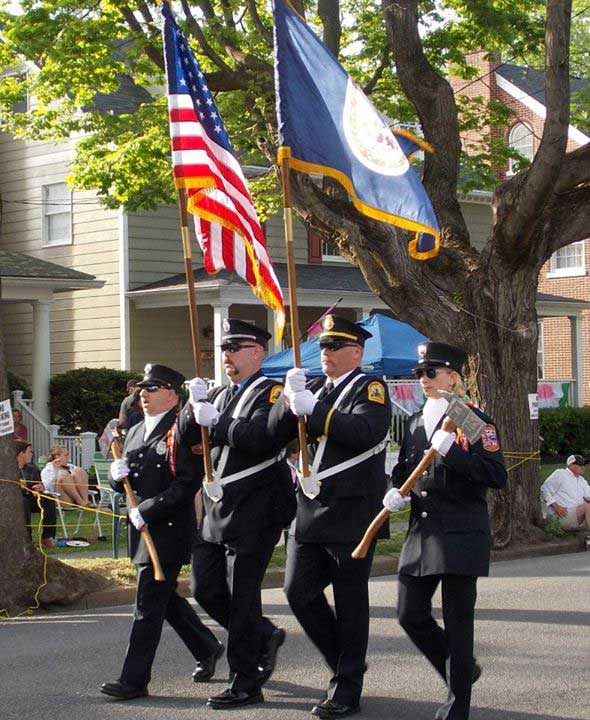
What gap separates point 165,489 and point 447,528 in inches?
71.7

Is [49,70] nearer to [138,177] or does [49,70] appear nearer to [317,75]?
[138,177]

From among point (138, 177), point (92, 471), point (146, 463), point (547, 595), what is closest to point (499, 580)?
point (547, 595)

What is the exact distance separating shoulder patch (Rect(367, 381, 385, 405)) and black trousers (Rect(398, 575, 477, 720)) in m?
0.98

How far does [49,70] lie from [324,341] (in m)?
11.7

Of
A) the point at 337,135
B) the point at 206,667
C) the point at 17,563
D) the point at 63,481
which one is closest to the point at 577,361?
the point at 63,481

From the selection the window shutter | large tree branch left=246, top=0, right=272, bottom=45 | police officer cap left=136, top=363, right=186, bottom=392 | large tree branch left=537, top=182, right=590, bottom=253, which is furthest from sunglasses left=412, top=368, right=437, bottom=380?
the window shutter

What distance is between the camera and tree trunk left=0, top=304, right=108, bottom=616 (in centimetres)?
1128

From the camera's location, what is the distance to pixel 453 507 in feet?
22.5

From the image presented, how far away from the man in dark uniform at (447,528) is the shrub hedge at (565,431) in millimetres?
21768

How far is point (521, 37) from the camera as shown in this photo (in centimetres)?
2016

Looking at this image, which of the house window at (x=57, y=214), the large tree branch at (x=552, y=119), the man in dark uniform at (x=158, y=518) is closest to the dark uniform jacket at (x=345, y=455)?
the man in dark uniform at (x=158, y=518)

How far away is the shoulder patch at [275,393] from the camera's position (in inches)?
296

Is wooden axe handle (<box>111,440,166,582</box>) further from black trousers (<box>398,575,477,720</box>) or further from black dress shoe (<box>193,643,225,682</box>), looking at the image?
black trousers (<box>398,575,477,720</box>)

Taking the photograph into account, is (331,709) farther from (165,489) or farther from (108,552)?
(108,552)
